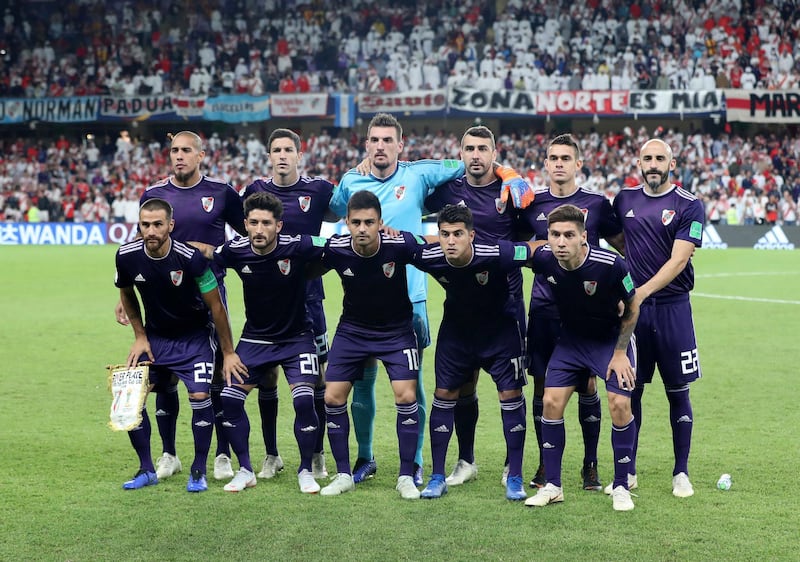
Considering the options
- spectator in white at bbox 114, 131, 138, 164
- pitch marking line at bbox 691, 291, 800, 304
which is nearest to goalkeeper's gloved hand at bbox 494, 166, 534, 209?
pitch marking line at bbox 691, 291, 800, 304

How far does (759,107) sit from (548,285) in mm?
28385

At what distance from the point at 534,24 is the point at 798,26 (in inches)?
349

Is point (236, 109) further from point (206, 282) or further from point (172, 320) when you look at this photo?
point (206, 282)

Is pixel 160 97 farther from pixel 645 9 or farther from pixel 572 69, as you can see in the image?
pixel 645 9

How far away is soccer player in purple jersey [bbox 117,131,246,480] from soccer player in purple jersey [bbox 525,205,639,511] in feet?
7.15

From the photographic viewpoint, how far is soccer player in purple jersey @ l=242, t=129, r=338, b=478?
7004 mm

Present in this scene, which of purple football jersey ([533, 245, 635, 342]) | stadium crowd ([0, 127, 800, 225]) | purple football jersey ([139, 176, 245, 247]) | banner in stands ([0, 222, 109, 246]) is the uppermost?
stadium crowd ([0, 127, 800, 225])

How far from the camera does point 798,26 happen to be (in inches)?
1347

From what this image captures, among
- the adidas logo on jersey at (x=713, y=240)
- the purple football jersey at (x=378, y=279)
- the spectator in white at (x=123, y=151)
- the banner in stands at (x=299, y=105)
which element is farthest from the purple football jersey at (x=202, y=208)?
the spectator in white at (x=123, y=151)

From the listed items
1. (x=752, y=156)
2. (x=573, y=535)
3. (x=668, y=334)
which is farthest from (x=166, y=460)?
(x=752, y=156)

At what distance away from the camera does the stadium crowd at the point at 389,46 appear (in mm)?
34000

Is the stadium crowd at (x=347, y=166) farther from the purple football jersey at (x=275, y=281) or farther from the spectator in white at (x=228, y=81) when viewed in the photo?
the purple football jersey at (x=275, y=281)

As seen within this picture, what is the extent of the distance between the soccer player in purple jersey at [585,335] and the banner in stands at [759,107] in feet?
92.6

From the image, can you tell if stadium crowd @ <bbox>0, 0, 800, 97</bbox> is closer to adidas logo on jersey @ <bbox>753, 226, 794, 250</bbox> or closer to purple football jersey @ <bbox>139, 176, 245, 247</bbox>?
adidas logo on jersey @ <bbox>753, 226, 794, 250</bbox>
